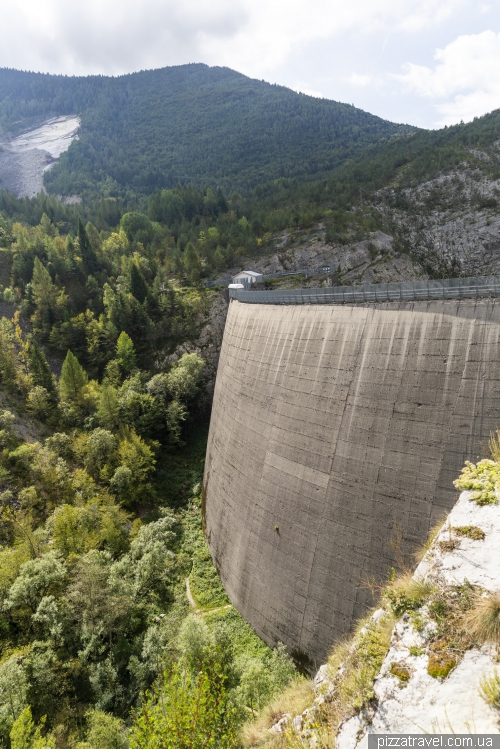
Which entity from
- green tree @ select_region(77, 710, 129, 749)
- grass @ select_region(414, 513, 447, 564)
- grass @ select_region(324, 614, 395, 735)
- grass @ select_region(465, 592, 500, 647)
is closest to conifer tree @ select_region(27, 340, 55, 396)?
green tree @ select_region(77, 710, 129, 749)

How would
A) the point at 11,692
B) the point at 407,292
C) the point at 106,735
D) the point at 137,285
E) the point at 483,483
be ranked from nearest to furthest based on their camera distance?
1. the point at 483,483
2. the point at 106,735
3. the point at 11,692
4. the point at 407,292
5. the point at 137,285

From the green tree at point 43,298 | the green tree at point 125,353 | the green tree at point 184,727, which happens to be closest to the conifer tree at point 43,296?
the green tree at point 43,298

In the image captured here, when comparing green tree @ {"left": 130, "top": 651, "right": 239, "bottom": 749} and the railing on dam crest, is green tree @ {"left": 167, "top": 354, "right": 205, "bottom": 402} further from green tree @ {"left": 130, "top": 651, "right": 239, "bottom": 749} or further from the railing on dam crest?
green tree @ {"left": 130, "top": 651, "right": 239, "bottom": 749}

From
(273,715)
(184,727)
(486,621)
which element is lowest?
(184,727)

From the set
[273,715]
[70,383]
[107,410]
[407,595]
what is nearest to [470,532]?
[407,595]

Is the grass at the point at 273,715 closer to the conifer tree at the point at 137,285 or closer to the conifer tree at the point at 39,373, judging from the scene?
the conifer tree at the point at 39,373

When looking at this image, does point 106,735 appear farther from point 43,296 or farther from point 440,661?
point 43,296
